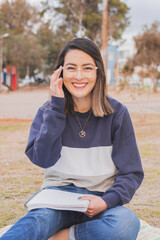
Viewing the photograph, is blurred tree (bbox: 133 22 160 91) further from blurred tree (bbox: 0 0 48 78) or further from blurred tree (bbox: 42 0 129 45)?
blurred tree (bbox: 0 0 48 78)

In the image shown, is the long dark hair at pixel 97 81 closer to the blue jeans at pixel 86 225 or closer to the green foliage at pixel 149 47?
the blue jeans at pixel 86 225

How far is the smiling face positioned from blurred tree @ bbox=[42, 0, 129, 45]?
1162 inches

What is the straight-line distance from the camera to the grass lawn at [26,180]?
10.8 ft

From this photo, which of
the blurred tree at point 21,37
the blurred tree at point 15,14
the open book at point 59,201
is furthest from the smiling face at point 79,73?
the blurred tree at point 15,14

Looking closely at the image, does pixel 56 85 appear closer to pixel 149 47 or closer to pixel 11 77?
pixel 149 47

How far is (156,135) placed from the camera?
7.82 meters

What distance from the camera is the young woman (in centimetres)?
200

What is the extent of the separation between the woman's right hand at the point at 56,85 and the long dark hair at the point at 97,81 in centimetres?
14

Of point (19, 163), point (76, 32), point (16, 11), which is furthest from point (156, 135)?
point (16, 11)

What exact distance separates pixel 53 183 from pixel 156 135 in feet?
19.4

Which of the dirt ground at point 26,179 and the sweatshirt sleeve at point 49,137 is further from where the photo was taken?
the dirt ground at point 26,179

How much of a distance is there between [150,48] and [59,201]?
1138 inches

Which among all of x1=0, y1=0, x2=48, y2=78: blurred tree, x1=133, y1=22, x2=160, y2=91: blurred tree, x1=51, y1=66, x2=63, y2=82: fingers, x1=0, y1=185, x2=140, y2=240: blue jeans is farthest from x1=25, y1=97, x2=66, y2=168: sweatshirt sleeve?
x1=0, y1=0, x2=48, y2=78: blurred tree

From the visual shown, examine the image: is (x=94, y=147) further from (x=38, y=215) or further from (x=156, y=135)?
(x=156, y=135)
